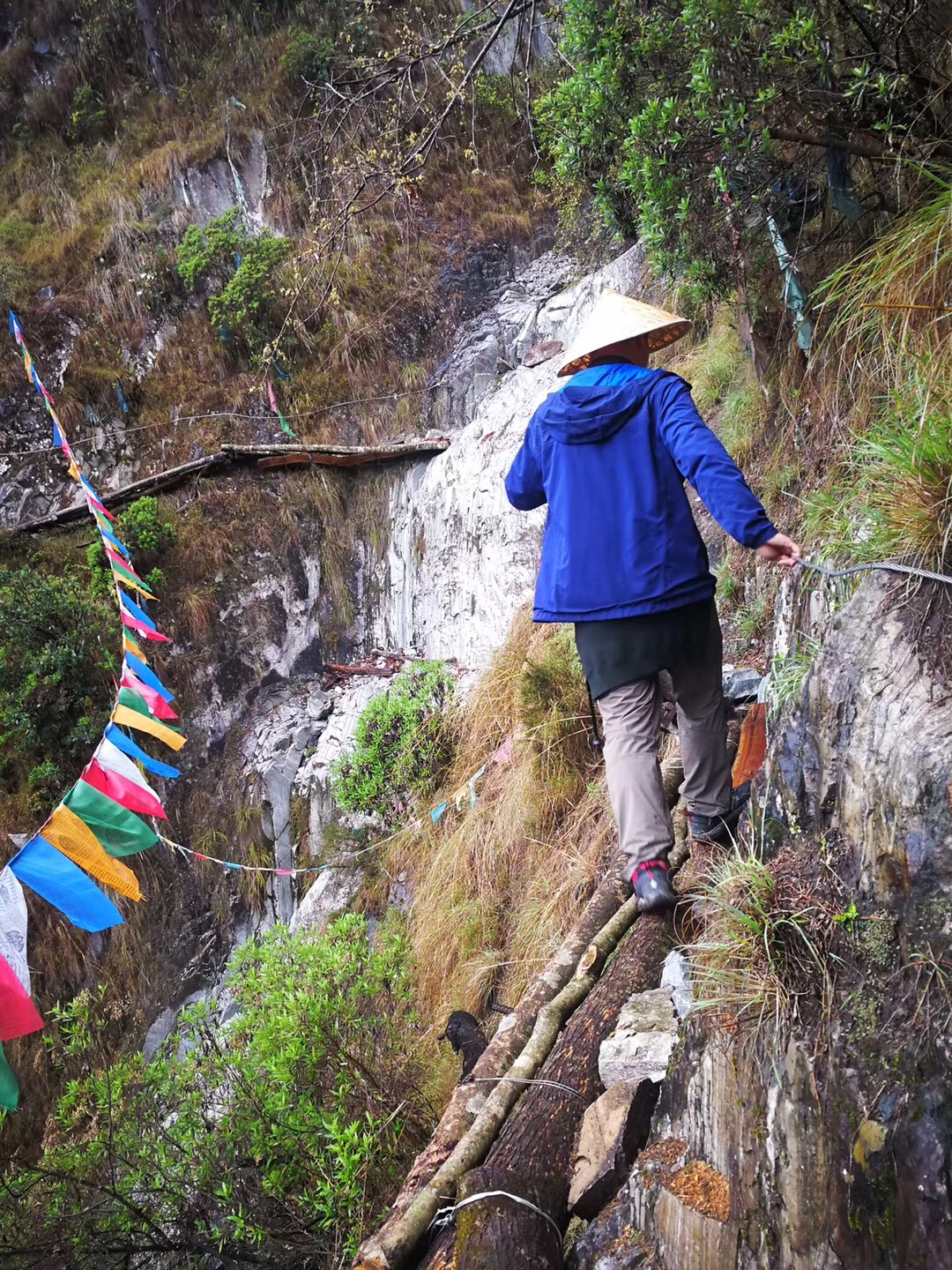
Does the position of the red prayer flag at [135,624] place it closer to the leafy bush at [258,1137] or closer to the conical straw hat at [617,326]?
the leafy bush at [258,1137]

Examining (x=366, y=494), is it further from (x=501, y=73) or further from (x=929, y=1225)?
(x=929, y=1225)

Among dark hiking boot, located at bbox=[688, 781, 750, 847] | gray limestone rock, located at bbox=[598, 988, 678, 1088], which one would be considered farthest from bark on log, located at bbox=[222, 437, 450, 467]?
gray limestone rock, located at bbox=[598, 988, 678, 1088]

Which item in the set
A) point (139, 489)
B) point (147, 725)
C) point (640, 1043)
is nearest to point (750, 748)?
point (640, 1043)

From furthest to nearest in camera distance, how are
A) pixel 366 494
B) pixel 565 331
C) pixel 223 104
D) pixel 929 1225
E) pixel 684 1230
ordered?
A: pixel 223 104 < pixel 366 494 < pixel 565 331 < pixel 684 1230 < pixel 929 1225

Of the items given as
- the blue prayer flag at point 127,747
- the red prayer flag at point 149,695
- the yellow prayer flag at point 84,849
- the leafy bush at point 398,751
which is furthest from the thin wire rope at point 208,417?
Result: the yellow prayer flag at point 84,849

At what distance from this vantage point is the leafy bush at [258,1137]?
2.39 m

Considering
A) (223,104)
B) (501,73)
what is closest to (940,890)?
(501,73)

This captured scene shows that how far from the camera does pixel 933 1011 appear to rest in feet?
4.59

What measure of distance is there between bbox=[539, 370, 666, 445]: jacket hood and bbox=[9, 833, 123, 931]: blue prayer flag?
282 centimetres

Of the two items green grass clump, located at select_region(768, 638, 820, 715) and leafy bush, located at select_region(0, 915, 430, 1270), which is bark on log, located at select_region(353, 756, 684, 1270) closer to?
leafy bush, located at select_region(0, 915, 430, 1270)

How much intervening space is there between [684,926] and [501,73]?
36.8 feet

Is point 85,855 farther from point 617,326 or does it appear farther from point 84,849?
point 617,326

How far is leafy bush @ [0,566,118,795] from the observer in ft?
23.8

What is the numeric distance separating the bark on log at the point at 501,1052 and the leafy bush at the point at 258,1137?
0.23m
